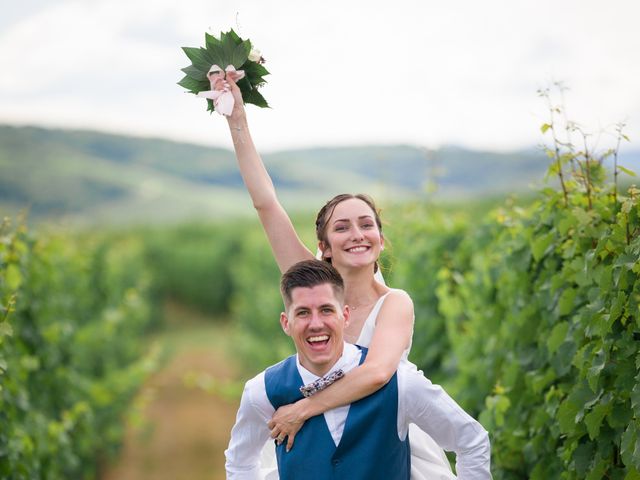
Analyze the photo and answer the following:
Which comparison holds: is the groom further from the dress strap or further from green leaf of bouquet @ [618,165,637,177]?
green leaf of bouquet @ [618,165,637,177]

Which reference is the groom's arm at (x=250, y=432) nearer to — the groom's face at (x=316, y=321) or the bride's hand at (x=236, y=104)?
the groom's face at (x=316, y=321)

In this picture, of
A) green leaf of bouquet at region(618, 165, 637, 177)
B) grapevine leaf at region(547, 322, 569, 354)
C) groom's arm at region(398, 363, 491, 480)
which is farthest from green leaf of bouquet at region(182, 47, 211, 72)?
grapevine leaf at region(547, 322, 569, 354)

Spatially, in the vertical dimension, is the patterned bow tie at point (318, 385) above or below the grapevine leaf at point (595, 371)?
above

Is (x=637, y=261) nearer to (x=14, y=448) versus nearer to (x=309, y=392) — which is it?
(x=309, y=392)

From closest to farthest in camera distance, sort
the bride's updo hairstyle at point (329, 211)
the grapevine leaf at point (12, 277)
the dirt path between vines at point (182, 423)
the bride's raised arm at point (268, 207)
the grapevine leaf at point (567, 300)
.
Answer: the bride's updo hairstyle at point (329, 211)
the bride's raised arm at point (268, 207)
the grapevine leaf at point (567, 300)
the grapevine leaf at point (12, 277)
the dirt path between vines at point (182, 423)

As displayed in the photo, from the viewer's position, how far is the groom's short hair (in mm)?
2836

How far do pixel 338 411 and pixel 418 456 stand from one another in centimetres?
56

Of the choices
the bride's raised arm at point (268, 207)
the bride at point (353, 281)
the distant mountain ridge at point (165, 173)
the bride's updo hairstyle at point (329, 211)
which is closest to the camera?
the bride at point (353, 281)

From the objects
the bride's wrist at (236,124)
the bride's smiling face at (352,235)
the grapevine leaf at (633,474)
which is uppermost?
the bride's wrist at (236,124)

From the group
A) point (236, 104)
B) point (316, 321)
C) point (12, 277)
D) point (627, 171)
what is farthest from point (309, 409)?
point (12, 277)

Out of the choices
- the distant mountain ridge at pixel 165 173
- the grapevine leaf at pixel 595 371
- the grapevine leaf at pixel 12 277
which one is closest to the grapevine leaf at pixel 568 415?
the grapevine leaf at pixel 595 371

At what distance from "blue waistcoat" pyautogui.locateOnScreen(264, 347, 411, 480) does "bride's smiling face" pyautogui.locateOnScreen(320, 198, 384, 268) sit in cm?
60

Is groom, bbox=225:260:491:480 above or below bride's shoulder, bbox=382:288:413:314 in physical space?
below

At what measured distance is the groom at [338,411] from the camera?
280 centimetres
